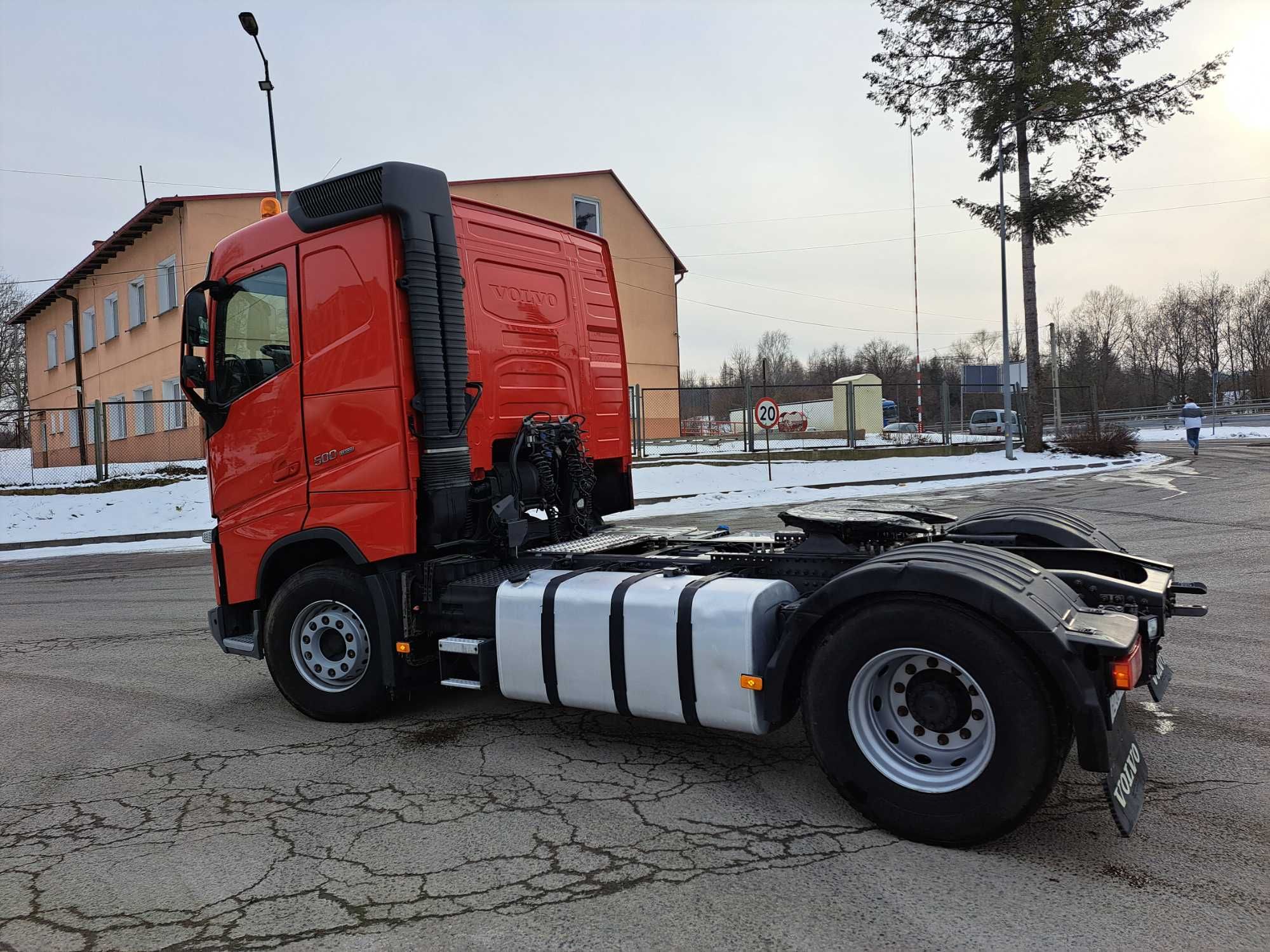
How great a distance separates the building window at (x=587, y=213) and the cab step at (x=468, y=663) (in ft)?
90.4

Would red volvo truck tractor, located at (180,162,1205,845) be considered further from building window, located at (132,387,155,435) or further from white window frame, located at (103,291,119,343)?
white window frame, located at (103,291,119,343)

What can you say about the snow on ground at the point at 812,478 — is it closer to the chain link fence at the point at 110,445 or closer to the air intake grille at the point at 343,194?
the chain link fence at the point at 110,445

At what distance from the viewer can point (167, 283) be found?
2703 centimetres

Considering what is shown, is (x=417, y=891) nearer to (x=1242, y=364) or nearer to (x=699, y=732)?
(x=699, y=732)

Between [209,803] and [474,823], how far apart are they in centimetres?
127

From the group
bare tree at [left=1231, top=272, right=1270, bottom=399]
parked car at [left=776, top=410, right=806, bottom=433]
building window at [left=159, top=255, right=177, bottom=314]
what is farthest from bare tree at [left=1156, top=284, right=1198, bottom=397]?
building window at [left=159, top=255, right=177, bottom=314]

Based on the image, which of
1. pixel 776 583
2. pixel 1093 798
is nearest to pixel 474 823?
pixel 776 583

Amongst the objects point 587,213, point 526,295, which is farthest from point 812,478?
point 526,295

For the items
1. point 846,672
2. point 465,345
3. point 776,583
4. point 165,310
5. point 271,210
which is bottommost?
point 846,672

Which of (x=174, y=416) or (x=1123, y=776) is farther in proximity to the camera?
(x=174, y=416)

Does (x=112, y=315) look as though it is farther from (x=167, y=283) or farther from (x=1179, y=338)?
(x=1179, y=338)

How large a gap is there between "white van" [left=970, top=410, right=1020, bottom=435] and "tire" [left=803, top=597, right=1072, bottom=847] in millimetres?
37793

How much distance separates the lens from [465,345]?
4918 millimetres

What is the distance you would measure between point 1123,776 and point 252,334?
4949 mm
